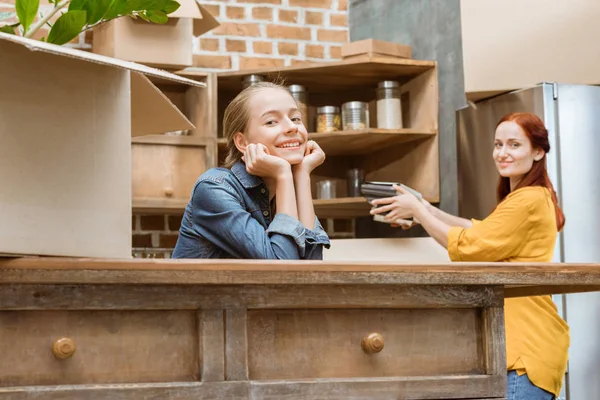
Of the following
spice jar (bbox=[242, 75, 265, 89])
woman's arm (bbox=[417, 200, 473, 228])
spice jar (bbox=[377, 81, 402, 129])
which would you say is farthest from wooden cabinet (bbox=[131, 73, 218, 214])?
woman's arm (bbox=[417, 200, 473, 228])

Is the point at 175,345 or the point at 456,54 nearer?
the point at 175,345

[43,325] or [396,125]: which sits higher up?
[396,125]

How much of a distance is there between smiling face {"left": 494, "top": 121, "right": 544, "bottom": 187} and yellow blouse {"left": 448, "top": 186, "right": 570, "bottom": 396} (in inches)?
4.6

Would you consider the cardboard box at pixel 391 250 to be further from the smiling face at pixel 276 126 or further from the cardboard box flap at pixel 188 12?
the smiling face at pixel 276 126

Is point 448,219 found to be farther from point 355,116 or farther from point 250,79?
point 250,79

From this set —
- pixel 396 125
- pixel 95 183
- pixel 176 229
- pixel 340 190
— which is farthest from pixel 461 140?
pixel 95 183

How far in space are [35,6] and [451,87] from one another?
278cm

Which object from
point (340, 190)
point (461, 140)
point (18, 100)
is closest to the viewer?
point (18, 100)

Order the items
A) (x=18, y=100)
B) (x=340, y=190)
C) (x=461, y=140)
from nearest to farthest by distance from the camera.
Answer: (x=18, y=100) → (x=461, y=140) → (x=340, y=190)

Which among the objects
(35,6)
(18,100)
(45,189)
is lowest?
(45,189)

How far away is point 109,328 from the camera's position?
112 centimetres

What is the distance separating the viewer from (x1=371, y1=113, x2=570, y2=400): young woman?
2223 mm

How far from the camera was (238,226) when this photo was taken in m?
1.41

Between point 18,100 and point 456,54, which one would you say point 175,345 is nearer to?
point 18,100
